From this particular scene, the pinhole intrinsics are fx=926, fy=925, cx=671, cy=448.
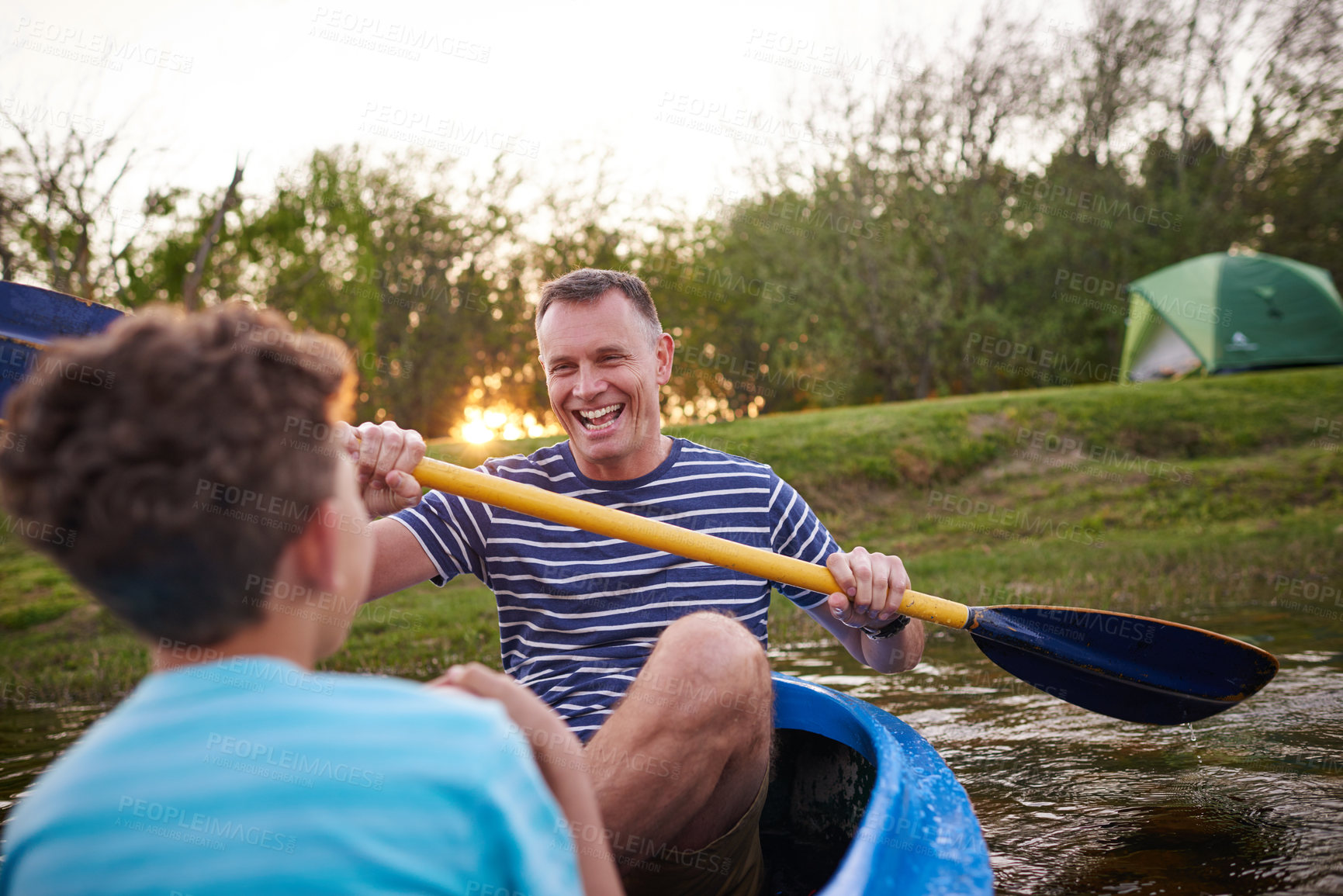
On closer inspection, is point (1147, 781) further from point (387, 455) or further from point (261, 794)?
point (261, 794)

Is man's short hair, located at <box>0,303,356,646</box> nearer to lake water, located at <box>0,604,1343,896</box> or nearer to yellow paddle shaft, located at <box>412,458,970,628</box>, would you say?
yellow paddle shaft, located at <box>412,458,970,628</box>

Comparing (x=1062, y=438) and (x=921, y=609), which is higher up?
(x=1062, y=438)

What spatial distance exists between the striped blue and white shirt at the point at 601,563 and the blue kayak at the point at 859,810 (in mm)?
298

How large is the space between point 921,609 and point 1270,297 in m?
13.8

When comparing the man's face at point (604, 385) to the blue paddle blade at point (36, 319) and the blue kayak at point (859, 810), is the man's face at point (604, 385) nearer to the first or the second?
the blue kayak at point (859, 810)

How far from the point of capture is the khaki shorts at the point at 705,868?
5.87 ft

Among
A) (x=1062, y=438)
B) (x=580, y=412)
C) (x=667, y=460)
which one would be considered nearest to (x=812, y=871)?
(x=667, y=460)

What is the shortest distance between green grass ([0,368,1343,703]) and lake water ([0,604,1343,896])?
1037 millimetres

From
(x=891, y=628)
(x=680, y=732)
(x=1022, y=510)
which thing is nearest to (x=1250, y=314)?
(x=1022, y=510)

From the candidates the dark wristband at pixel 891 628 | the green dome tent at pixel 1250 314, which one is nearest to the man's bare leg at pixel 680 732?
the dark wristband at pixel 891 628

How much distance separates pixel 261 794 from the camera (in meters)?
0.78

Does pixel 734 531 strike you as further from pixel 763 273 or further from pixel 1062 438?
pixel 763 273

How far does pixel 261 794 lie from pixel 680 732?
1.00m

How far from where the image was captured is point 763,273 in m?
19.4
